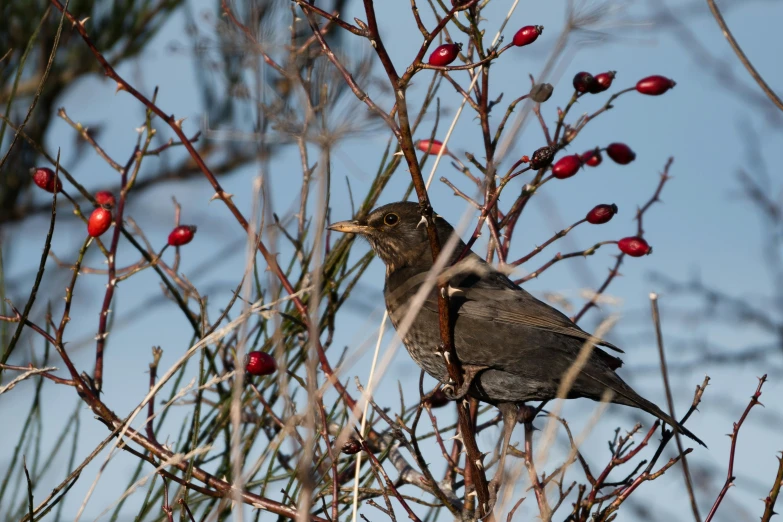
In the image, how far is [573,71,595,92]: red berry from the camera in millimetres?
3381

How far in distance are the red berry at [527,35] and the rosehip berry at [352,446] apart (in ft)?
4.73

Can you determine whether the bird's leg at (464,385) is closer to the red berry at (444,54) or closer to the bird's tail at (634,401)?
the bird's tail at (634,401)

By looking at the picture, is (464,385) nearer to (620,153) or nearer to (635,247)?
(635,247)

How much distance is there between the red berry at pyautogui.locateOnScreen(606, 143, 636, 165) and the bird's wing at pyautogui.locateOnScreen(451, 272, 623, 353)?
0.70 metres

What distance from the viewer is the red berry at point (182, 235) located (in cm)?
340

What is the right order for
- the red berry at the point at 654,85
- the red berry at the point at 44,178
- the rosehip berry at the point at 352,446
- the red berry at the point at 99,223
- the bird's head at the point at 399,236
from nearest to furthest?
the rosehip berry at the point at 352,446, the red berry at the point at 99,223, the red berry at the point at 44,178, the red berry at the point at 654,85, the bird's head at the point at 399,236

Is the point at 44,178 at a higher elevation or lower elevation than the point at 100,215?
higher

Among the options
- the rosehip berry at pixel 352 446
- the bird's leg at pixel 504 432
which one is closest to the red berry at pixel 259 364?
the rosehip berry at pixel 352 446

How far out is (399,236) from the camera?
4391 millimetres

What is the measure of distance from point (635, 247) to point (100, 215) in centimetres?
208

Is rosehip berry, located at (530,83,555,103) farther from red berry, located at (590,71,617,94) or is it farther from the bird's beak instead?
the bird's beak

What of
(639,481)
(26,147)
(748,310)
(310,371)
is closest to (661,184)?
(748,310)

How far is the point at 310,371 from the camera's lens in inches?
68.1

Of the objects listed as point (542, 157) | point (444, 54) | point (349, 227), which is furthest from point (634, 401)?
point (444, 54)
